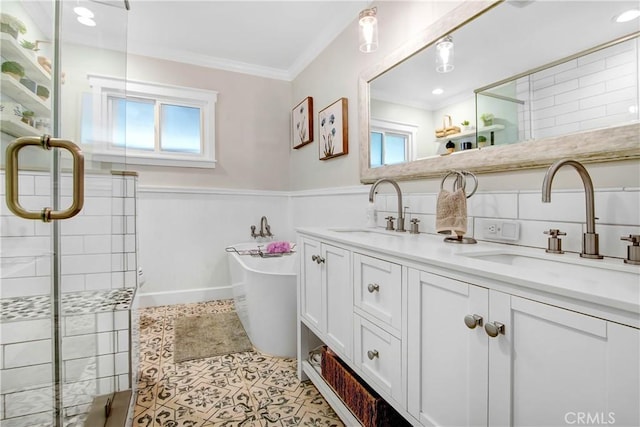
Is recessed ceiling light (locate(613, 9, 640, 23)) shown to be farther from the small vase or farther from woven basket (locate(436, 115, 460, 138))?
the small vase

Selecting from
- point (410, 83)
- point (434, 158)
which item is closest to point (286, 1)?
point (410, 83)

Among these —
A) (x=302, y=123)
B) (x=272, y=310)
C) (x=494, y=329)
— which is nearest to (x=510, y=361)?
(x=494, y=329)

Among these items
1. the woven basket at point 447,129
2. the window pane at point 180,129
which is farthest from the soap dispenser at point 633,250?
the window pane at point 180,129

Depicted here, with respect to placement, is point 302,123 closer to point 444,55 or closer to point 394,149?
point 394,149

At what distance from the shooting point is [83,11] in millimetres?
1430

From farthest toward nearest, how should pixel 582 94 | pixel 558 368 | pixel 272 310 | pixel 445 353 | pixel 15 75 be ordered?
pixel 272 310 < pixel 15 75 < pixel 582 94 < pixel 445 353 < pixel 558 368

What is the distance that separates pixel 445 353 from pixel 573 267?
0.44 meters

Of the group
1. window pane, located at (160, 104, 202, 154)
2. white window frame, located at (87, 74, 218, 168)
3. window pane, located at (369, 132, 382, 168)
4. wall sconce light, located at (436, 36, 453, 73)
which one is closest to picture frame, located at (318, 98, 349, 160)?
window pane, located at (369, 132, 382, 168)

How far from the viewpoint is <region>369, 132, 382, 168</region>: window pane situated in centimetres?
198

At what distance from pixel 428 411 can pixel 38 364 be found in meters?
1.34

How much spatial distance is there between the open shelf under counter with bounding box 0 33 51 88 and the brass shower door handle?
1.27 ft

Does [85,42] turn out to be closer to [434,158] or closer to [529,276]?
[434,158]

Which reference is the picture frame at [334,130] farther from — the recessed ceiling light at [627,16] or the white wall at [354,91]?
the recessed ceiling light at [627,16]

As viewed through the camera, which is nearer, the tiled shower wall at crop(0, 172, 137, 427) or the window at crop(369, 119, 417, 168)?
the tiled shower wall at crop(0, 172, 137, 427)
